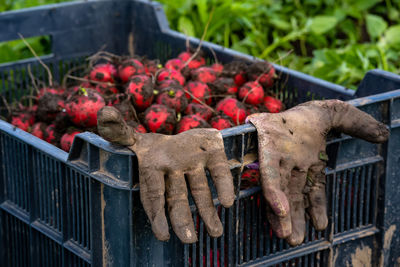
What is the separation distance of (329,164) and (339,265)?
369 millimetres

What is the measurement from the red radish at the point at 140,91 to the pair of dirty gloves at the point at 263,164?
0.70m

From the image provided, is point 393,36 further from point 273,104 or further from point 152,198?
point 152,198

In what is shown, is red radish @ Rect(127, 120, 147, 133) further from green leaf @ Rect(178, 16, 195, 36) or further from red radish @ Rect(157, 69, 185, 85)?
green leaf @ Rect(178, 16, 195, 36)

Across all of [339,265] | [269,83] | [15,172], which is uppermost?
[269,83]

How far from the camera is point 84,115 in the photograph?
2.53 m

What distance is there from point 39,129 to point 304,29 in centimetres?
237

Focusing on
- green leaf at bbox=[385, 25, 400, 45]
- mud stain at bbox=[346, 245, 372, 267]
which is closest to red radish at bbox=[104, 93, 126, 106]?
mud stain at bbox=[346, 245, 372, 267]

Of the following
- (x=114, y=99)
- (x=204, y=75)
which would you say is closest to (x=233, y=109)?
(x=204, y=75)

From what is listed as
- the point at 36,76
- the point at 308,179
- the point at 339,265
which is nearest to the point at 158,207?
the point at 308,179

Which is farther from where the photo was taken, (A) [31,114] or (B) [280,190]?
(A) [31,114]

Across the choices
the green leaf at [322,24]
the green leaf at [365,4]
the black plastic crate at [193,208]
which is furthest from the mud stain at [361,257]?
the green leaf at [365,4]

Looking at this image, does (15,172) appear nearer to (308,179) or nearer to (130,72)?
(130,72)

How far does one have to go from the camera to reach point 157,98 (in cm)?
266

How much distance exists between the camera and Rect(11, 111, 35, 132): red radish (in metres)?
2.81
